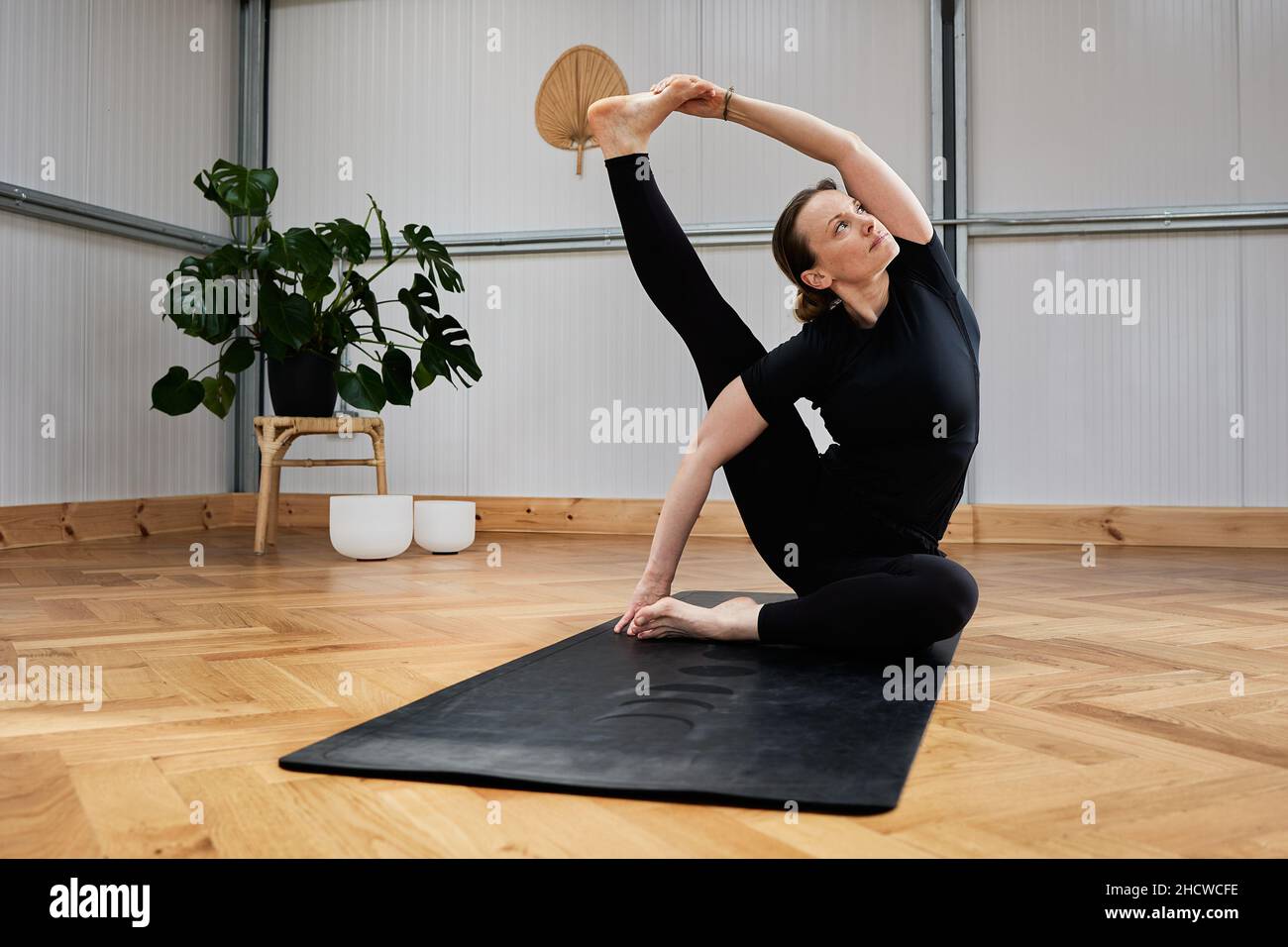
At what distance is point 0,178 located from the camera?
3109 millimetres

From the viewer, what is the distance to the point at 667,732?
3.39 feet

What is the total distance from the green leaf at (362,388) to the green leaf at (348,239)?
14.6 inches

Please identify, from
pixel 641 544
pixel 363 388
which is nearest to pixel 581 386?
pixel 641 544

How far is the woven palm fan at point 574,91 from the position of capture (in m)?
3.81

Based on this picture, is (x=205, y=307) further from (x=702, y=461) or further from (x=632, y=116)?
(x=702, y=461)

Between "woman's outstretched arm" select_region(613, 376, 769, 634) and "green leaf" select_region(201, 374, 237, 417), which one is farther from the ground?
"green leaf" select_region(201, 374, 237, 417)

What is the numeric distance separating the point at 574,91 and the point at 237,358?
1625 mm

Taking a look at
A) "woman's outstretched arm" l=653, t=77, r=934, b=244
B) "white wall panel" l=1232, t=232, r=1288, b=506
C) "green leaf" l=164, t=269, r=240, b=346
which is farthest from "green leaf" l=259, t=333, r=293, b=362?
"white wall panel" l=1232, t=232, r=1288, b=506

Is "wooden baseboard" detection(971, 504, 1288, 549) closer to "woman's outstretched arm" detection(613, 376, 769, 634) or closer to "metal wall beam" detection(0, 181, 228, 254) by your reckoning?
"woman's outstretched arm" detection(613, 376, 769, 634)

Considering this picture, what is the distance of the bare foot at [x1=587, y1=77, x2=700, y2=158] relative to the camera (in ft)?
4.96

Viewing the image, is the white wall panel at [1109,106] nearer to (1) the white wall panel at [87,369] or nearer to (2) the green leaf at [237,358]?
(2) the green leaf at [237,358]

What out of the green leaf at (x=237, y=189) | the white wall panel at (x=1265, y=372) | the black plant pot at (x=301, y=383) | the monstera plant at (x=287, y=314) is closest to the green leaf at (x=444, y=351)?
the monstera plant at (x=287, y=314)

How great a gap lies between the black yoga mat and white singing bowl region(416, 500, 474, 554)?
1732mm

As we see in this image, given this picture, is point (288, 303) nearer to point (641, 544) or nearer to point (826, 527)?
point (641, 544)
